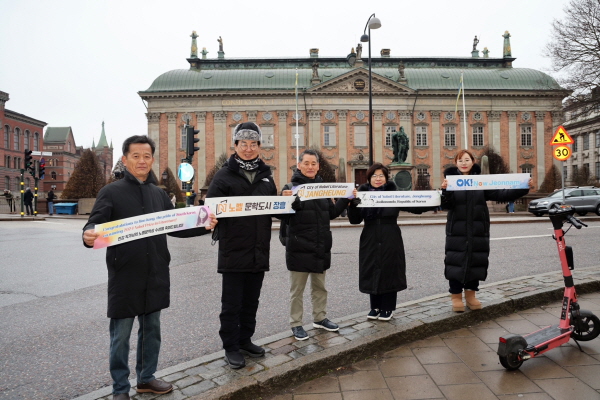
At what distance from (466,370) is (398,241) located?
59.5 inches

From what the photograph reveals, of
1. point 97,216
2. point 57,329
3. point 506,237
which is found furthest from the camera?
point 506,237

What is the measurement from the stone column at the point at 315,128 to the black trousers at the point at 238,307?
50200 mm

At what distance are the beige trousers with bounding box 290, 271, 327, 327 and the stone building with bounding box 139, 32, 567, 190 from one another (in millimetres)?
48616

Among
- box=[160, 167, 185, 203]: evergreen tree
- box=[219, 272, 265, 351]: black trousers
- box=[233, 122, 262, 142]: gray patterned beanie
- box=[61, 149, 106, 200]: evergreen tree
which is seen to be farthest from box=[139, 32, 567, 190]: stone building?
box=[219, 272, 265, 351]: black trousers

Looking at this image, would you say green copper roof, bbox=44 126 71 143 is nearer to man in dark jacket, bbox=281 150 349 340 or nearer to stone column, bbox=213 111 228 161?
stone column, bbox=213 111 228 161

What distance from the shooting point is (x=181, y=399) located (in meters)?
3.31

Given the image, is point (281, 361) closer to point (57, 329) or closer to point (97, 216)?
point (97, 216)

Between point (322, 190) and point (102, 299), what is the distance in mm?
4368

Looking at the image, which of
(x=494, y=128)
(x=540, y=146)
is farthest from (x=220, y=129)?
(x=540, y=146)

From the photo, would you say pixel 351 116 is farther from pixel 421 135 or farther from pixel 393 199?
pixel 393 199

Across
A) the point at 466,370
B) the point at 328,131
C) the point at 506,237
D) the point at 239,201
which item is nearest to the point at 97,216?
the point at 239,201

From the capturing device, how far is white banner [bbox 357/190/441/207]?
4926 mm

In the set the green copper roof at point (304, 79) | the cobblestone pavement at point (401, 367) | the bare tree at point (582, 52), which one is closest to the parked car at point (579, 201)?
the bare tree at point (582, 52)

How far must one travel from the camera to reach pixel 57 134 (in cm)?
10150
